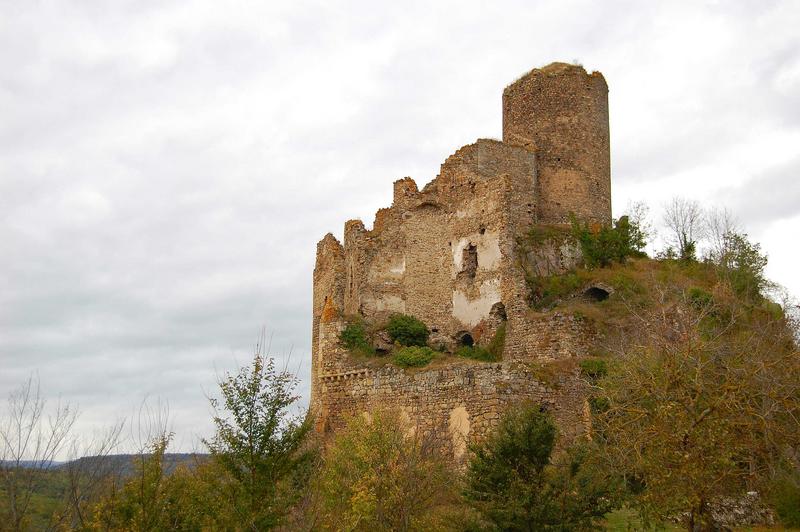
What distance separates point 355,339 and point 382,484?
13.8 meters

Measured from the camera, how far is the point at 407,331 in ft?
115

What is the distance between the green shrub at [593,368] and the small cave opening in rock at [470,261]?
9419 millimetres

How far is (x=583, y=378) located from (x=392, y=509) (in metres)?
9.25

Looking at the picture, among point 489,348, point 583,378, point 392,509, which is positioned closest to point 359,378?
point 489,348

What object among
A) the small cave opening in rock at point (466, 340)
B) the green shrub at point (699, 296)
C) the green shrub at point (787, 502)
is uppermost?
the green shrub at point (699, 296)

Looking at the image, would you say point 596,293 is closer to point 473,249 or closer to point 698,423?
point 473,249

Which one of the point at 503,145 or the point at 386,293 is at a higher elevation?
the point at 503,145

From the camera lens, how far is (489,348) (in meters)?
32.5

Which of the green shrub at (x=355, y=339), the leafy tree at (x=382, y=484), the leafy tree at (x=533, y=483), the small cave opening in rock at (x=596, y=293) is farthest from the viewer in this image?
the small cave opening in rock at (x=596, y=293)

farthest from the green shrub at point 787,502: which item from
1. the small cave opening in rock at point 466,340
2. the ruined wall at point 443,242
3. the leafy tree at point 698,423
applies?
the small cave opening in rock at point 466,340

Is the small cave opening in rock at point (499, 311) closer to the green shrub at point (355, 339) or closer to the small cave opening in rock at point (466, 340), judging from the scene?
the small cave opening in rock at point (466, 340)

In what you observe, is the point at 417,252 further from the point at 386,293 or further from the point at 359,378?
the point at 359,378

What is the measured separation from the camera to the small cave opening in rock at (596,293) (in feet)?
107

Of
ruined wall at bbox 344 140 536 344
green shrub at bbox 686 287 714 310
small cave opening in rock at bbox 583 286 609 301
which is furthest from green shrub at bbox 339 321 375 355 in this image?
green shrub at bbox 686 287 714 310
